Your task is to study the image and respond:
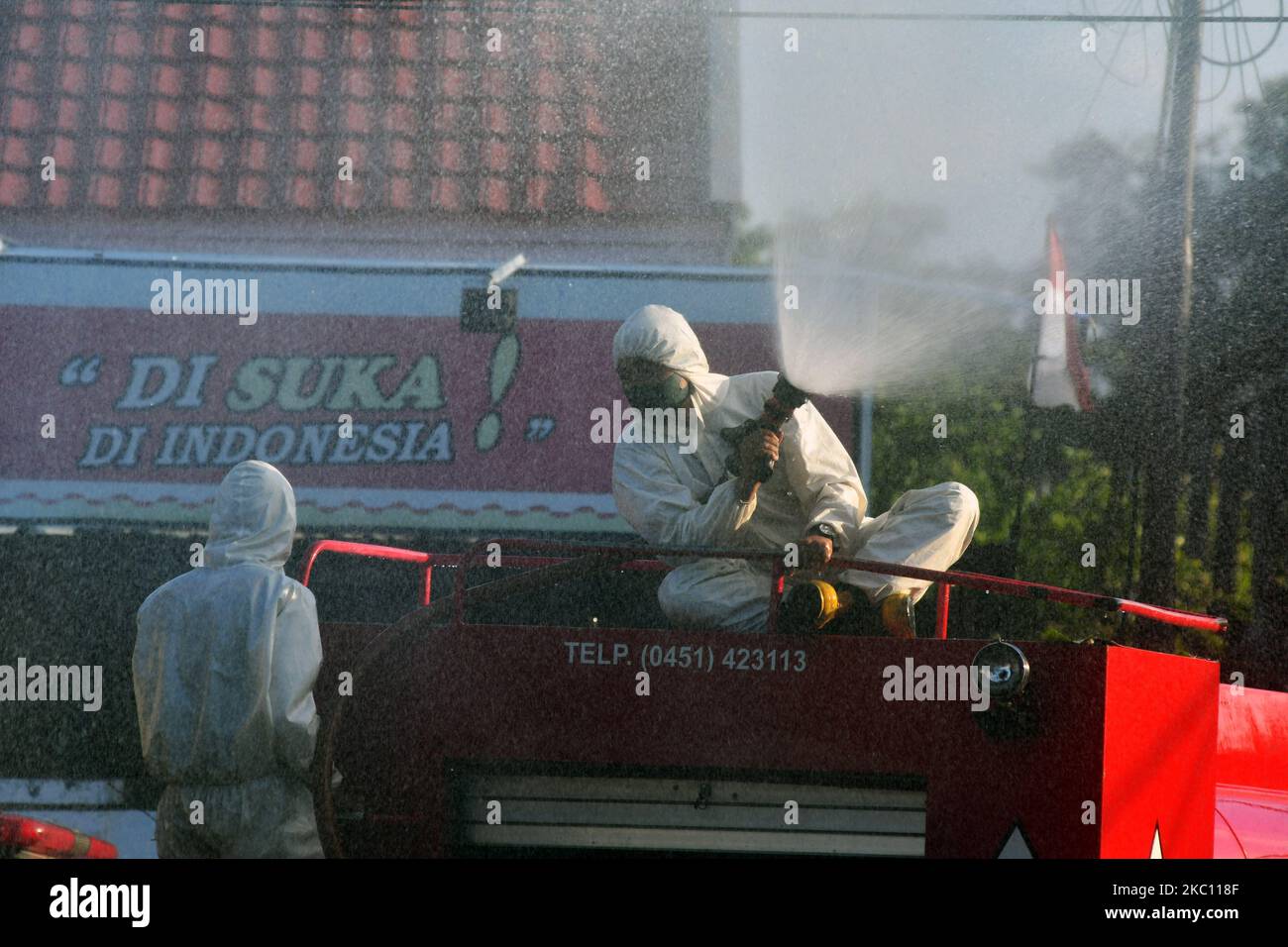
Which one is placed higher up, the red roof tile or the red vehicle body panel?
the red roof tile

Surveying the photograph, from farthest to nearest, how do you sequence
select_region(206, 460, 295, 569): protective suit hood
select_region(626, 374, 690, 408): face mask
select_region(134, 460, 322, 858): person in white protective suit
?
select_region(626, 374, 690, 408): face mask < select_region(206, 460, 295, 569): protective suit hood < select_region(134, 460, 322, 858): person in white protective suit

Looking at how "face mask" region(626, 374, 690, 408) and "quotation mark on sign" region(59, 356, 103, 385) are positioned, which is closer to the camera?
"face mask" region(626, 374, 690, 408)

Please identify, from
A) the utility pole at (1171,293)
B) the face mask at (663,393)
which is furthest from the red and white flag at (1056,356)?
the face mask at (663,393)

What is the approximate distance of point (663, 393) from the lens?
10.9 ft

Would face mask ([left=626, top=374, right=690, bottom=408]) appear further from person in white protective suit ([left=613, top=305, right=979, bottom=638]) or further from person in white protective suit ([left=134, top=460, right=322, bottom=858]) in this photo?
person in white protective suit ([left=134, top=460, right=322, bottom=858])

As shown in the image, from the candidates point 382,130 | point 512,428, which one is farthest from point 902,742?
point 382,130

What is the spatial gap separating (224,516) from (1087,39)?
3237 millimetres

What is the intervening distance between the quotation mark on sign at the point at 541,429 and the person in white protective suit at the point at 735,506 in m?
1.62

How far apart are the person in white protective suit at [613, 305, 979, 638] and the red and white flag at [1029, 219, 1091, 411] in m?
0.69

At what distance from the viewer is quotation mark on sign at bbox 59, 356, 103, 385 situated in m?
5.03

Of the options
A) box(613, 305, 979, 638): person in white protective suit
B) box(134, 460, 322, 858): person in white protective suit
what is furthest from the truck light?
box(134, 460, 322, 858): person in white protective suit
